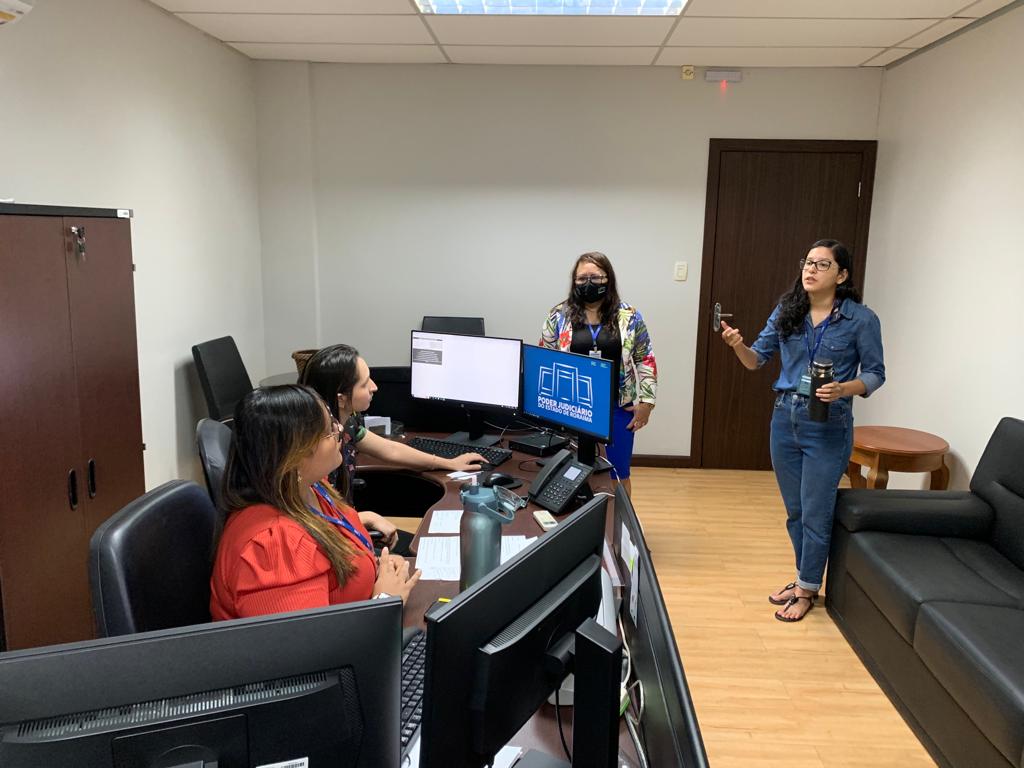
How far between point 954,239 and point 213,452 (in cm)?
360

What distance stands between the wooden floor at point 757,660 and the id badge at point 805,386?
972mm

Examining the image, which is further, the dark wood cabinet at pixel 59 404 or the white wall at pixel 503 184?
the white wall at pixel 503 184

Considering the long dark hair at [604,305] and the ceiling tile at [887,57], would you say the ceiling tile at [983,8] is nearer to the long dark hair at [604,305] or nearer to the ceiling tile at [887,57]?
the ceiling tile at [887,57]

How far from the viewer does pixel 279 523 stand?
57.7 inches

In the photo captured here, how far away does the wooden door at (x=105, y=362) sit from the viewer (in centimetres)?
246

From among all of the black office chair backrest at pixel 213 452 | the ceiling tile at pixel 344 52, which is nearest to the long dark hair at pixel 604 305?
the black office chair backrest at pixel 213 452

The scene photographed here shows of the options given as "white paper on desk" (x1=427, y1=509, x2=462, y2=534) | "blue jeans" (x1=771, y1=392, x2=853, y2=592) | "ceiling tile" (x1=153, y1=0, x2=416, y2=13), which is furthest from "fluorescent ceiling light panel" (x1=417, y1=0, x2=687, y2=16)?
"white paper on desk" (x1=427, y1=509, x2=462, y2=534)

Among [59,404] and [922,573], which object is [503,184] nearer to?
[59,404]

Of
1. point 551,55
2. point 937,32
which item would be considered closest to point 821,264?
point 937,32

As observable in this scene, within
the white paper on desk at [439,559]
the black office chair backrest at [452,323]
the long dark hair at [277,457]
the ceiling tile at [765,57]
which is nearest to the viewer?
the long dark hair at [277,457]

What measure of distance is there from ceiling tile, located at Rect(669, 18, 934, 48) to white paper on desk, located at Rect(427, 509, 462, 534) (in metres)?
2.64

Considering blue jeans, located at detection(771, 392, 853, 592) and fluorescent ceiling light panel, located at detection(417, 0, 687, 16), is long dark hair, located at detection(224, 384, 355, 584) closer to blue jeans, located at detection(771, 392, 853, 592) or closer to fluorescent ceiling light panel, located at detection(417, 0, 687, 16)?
blue jeans, located at detection(771, 392, 853, 592)

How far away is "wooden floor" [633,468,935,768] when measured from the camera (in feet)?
7.72

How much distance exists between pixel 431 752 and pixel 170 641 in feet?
1.11
